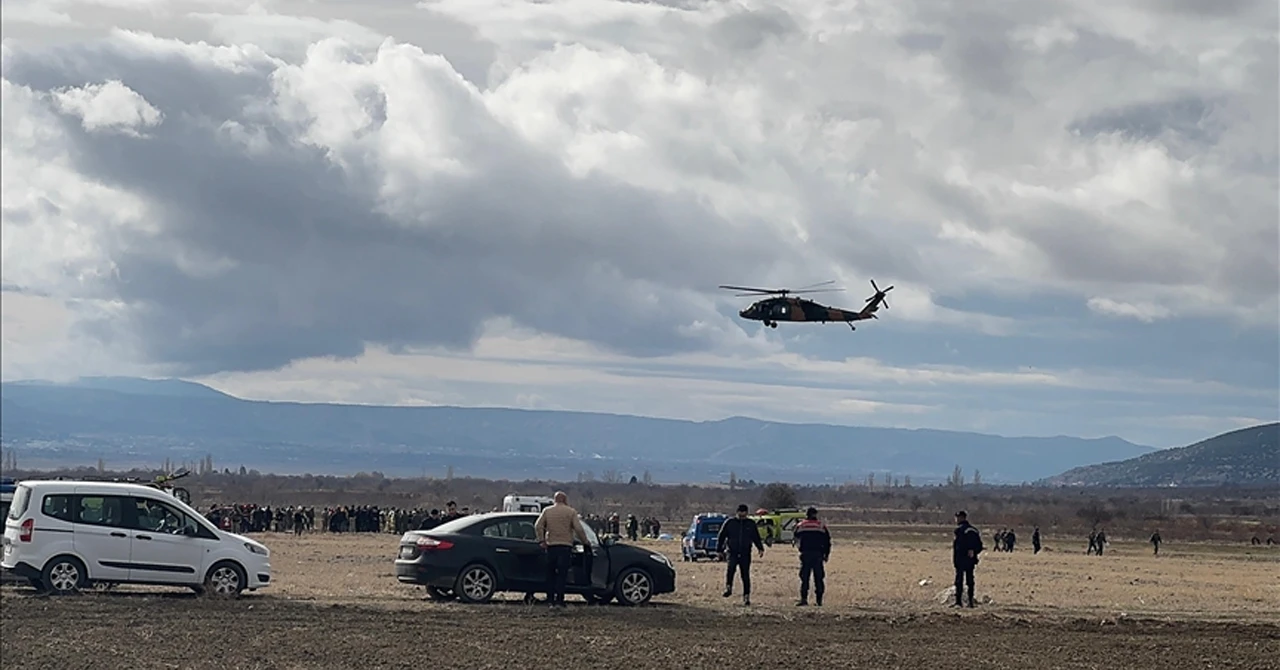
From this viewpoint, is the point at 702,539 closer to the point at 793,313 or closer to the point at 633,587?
the point at 793,313

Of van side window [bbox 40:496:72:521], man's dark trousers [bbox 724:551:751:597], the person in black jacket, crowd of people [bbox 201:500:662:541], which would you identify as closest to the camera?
van side window [bbox 40:496:72:521]

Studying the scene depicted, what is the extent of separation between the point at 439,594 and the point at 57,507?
5719 millimetres

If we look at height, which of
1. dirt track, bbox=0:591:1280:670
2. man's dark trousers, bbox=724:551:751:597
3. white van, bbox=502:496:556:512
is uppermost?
white van, bbox=502:496:556:512

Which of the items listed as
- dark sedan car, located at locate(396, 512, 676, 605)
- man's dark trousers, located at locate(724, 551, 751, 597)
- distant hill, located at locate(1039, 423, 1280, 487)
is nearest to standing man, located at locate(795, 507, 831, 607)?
man's dark trousers, located at locate(724, 551, 751, 597)

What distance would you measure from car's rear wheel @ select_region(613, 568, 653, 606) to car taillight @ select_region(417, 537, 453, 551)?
2.60m

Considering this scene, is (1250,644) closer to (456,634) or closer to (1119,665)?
(1119,665)

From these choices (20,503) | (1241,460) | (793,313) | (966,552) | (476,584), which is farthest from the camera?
(1241,460)

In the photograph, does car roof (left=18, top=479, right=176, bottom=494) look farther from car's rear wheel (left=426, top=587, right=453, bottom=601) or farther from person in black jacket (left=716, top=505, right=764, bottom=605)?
person in black jacket (left=716, top=505, right=764, bottom=605)

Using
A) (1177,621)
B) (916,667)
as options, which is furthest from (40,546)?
(1177,621)

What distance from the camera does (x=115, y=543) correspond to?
23.9m

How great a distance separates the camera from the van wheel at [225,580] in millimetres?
24328

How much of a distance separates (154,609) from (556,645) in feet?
20.1

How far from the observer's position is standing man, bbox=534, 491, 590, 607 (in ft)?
78.3

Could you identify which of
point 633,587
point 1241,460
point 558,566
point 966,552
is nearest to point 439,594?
point 558,566
